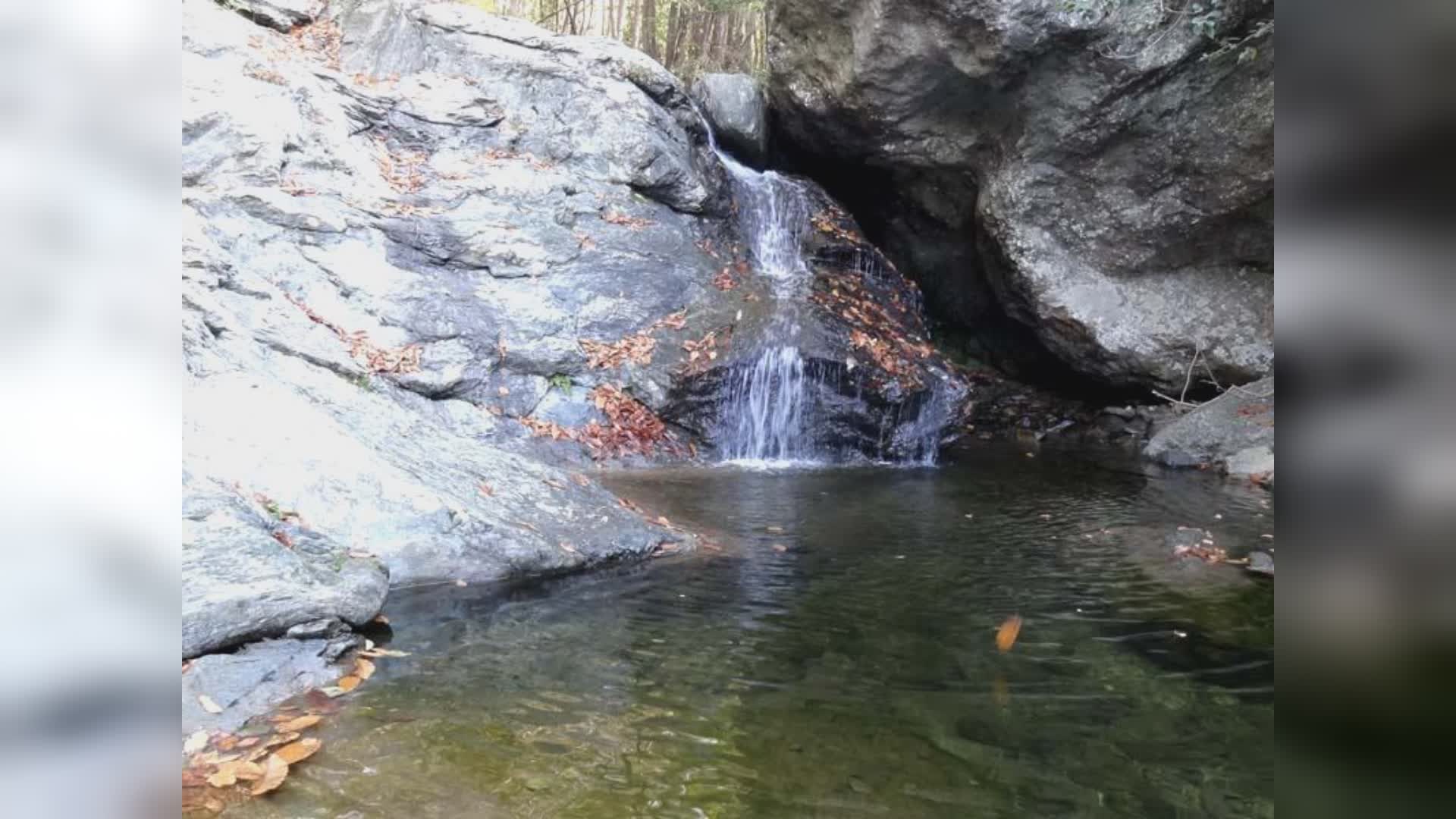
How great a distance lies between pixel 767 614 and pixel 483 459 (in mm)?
2554

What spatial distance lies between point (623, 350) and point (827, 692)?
762cm

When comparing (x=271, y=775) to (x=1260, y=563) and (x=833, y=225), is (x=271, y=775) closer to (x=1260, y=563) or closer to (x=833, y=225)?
(x=1260, y=563)

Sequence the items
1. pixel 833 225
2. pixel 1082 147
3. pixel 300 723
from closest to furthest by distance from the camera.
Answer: pixel 300 723 → pixel 1082 147 → pixel 833 225

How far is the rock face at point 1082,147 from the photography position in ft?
35.8

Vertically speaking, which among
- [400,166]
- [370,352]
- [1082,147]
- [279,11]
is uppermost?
[279,11]

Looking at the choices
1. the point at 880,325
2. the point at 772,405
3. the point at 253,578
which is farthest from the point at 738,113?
the point at 253,578

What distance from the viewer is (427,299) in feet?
34.4

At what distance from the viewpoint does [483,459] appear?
6.65m

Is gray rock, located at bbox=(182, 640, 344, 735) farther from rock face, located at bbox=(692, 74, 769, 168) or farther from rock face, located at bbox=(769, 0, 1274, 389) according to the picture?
rock face, located at bbox=(692, 74, 769, 168)

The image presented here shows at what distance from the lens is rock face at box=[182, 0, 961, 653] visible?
522 cm

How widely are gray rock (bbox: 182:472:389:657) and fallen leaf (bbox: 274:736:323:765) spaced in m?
0.89

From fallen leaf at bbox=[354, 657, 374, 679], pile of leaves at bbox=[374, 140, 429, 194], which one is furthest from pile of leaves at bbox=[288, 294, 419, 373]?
fallen leaf at bbox=[354, 657, 374, 679]
